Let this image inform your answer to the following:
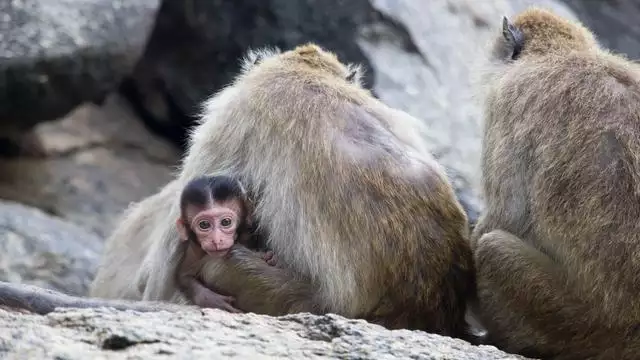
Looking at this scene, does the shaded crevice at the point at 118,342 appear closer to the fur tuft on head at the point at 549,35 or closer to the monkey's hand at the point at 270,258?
the monkey's hand at the point at 270,258

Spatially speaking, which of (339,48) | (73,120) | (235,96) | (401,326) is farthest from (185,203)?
(73,120)

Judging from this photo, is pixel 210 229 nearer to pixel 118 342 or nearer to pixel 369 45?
pixel 118 342

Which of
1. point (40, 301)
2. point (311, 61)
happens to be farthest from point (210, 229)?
point (311, 61)

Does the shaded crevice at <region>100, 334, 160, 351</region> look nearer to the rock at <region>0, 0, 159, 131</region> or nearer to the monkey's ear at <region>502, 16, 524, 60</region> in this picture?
the monkey's ear at <region>502, 16, 524, 60</region>

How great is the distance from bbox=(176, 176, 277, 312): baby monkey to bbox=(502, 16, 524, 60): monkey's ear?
1733mm

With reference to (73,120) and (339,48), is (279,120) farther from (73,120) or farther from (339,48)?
(73,120)

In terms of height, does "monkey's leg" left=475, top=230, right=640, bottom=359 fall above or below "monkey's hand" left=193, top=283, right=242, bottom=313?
above

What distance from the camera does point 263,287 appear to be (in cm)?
508

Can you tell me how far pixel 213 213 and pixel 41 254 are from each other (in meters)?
3.22

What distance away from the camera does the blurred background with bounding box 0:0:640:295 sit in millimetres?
8117

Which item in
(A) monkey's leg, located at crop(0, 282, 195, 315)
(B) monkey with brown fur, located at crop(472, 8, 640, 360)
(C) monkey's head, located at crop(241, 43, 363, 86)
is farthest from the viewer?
(C) monkey's head, located at crop(241, 43, 363, 86)

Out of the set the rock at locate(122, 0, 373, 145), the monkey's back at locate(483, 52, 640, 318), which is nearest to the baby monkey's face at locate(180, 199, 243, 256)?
the monkey's back at locate(483, 52, 640, 318)

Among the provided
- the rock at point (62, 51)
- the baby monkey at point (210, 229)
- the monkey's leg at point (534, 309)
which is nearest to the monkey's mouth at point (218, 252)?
the baby monkey at point (210, 229)

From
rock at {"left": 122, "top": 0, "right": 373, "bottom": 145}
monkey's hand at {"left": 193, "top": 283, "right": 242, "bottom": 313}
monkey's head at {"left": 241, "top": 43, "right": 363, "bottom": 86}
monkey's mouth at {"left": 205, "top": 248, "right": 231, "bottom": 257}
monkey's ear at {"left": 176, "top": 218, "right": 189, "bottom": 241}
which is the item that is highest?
rock at {"left": 122, "top": 0, "right": 373, "bottom": 145}
